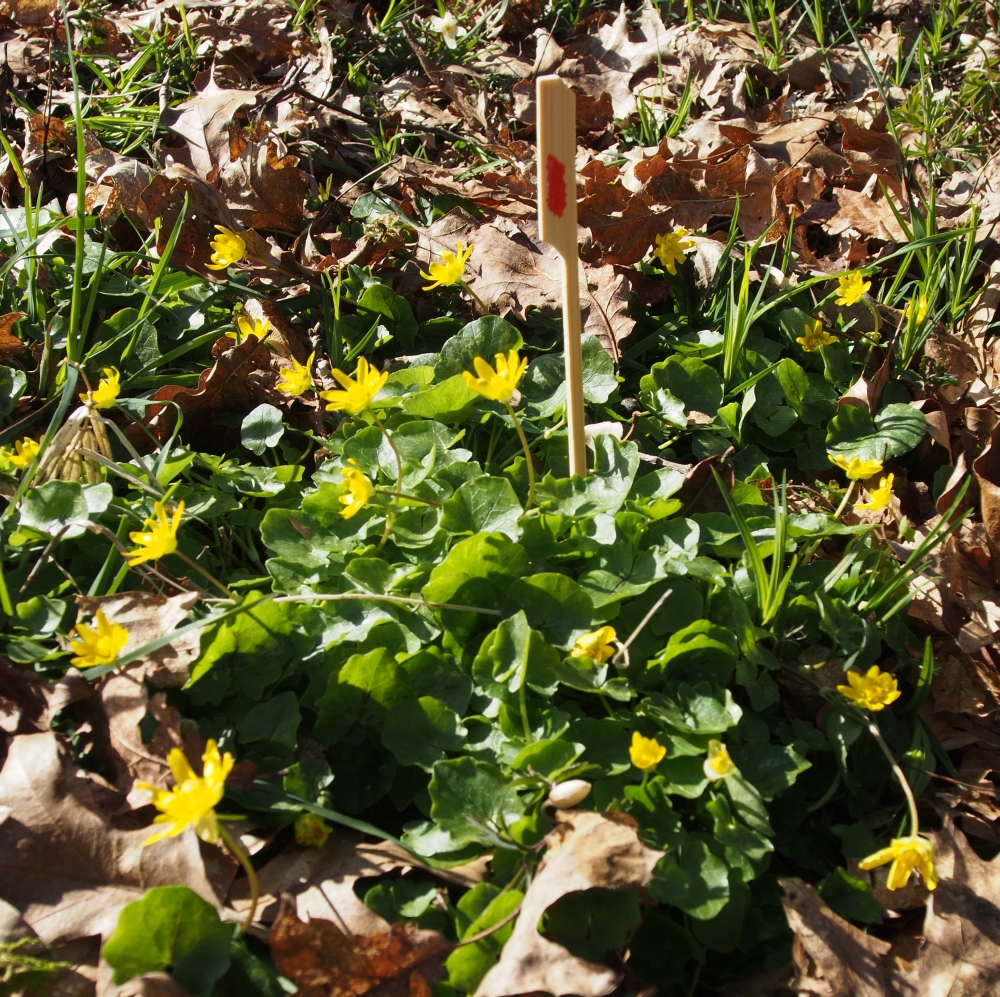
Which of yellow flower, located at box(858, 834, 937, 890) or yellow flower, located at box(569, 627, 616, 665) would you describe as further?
yellow flower, located at box(569, 627, 616, 665)

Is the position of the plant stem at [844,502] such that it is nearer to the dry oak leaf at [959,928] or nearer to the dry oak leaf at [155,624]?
the dry oak leaf at [959,928]

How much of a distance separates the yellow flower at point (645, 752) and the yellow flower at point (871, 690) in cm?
38

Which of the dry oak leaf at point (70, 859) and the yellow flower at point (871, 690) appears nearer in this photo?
the dry oak leaf at point (70, 859)

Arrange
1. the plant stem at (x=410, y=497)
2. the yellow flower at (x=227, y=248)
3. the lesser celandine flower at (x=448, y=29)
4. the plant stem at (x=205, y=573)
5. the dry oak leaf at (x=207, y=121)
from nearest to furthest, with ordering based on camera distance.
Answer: the plant stem at (x=205, y=573), the plant stem at (x=410, y=497), the yellow flower at (x=227, y=248), the dry oak leaf at (x=207, y=121), the lesser celandine flower at (x=448, y=29)

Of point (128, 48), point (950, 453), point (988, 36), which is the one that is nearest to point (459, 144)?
point (128, 48)

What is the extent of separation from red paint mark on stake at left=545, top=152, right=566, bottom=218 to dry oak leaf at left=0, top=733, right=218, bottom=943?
126 centimetres

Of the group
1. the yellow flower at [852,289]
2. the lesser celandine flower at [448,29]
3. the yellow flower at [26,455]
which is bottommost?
the yellow flower at [26,455]

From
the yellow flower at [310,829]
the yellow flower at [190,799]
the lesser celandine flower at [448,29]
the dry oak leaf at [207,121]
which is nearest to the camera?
the yellow flower at [190,799]

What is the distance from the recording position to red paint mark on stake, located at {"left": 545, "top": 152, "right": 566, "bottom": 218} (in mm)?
1673

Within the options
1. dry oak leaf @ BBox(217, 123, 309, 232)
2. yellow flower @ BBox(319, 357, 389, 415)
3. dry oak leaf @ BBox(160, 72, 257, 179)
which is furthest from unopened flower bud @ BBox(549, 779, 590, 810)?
dry oak leaf @ BBox(160, 72, 257, 179)

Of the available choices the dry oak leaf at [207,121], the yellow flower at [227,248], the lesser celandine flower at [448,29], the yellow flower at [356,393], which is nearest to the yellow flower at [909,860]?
the yellow flower at [356,393]

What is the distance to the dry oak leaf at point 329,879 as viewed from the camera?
1.47 metres

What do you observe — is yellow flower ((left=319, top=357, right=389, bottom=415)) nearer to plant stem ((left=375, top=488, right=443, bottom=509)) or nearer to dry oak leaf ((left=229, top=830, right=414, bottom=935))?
plant stem ((left=375, top=488, right=443, bottom=509))

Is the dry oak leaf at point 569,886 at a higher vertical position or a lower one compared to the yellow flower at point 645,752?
lower
